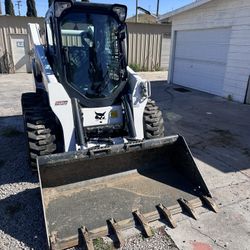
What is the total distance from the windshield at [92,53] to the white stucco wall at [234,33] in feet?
20.8

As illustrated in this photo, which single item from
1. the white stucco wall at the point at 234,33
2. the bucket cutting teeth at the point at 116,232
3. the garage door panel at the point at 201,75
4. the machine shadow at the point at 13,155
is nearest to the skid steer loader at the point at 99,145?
the bucket cutting teeth at the point at 116,232

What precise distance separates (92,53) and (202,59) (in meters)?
8.01

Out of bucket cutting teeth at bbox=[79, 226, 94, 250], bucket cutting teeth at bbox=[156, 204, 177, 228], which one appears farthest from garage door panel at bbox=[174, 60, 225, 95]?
bucket cutting teeth at bbox=[79, 226, 94, 250]

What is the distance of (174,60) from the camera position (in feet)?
41.9

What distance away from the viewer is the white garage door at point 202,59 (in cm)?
995

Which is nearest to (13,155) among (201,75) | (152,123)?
(152,123)

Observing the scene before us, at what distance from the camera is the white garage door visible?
9953mm

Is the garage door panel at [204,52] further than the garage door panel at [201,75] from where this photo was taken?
No

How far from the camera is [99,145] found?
3.84 meters

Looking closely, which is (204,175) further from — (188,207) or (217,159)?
(188,207)

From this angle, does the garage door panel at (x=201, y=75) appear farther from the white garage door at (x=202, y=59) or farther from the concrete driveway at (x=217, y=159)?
the concrete driveway at (x=217, y=159)

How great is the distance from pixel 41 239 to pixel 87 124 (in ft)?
5.66

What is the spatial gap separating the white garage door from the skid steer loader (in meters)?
6.67

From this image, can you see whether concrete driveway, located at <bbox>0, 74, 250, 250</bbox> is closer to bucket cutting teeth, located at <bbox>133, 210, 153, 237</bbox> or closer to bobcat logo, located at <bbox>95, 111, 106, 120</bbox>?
bucket cutting teeth, located at <bbox>133, 210, 153, 237</bbox>
